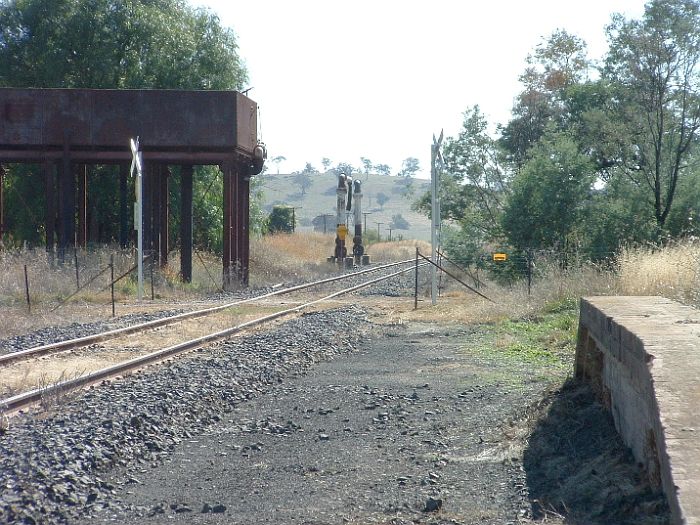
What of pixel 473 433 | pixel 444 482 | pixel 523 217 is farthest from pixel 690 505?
pixel 523 217

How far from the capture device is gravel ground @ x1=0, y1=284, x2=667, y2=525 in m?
6.12

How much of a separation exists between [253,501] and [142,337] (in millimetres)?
10101

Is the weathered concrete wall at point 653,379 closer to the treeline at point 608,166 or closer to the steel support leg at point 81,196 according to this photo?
the treeline at point 608,166

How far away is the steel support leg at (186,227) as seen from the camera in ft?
100

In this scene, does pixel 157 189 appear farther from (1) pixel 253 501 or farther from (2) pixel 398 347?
(1) pixel 253 501

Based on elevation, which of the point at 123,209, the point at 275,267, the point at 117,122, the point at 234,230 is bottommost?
the point at 275,267

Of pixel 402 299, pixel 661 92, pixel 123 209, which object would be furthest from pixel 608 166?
pixel 123 209

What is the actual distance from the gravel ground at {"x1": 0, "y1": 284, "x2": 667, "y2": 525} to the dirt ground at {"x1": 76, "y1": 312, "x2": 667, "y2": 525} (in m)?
0.02

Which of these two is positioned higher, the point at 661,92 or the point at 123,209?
the point at 661,92

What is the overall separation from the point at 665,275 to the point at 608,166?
→ 2103 centimetres

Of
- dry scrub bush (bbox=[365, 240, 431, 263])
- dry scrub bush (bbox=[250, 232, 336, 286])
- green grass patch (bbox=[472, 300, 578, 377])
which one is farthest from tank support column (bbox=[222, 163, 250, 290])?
dry scrub bush (bbox=[365, 240, 431, 263])

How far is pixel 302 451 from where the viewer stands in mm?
7934

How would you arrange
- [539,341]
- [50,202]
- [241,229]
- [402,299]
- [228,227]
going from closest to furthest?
[539,341] → [402,299] → [50,202] → [228,227] → [241,229]

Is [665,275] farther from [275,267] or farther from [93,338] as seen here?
[275,267]
